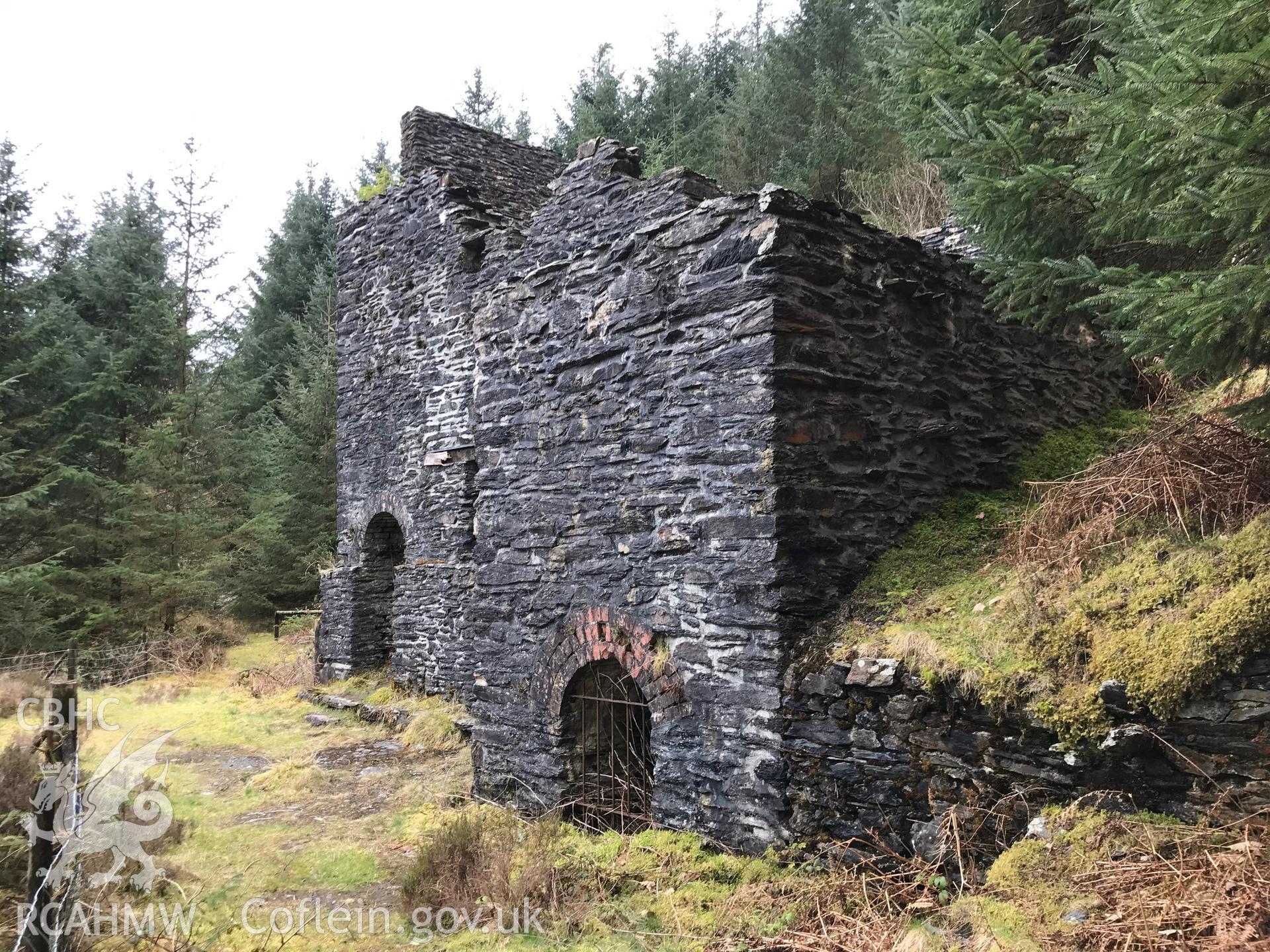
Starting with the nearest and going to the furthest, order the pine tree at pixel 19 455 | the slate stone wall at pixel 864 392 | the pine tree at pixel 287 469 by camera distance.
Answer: the slate stone wall at pixel 864 392 → the pine tree at pixel 19 455 → the pine tree at pixel 287 469

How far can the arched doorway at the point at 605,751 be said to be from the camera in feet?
19.5

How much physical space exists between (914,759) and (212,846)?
5531mm

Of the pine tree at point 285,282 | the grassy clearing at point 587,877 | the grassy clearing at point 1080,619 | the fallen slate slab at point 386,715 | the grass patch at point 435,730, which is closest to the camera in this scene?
the grassy clearing at point 587,877

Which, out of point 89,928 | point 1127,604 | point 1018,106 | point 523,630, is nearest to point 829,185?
point 1018,106

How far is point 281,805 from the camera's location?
7426mm

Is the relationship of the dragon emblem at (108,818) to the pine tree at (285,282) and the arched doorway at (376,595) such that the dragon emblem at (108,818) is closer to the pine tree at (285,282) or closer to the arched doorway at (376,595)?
the arched doorway at (376,595)

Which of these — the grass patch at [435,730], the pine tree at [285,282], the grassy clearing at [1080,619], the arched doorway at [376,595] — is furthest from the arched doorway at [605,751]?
the pine tree at [285,282]

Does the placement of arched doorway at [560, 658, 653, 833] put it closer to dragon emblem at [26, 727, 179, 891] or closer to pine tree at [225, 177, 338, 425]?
dragon emblem at [26, 727, 179, 891]

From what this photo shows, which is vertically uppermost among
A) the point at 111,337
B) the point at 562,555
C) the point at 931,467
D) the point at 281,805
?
the point at 111,337

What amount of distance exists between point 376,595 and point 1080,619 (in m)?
11.4

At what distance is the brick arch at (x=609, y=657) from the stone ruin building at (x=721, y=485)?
0.9 inches

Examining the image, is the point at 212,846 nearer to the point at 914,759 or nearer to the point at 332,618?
the point at 914,759

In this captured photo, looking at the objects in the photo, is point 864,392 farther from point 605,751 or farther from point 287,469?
point 287,469

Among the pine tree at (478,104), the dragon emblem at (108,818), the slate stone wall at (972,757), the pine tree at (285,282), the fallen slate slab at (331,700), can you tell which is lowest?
the fallen slate slab at (331,700)
